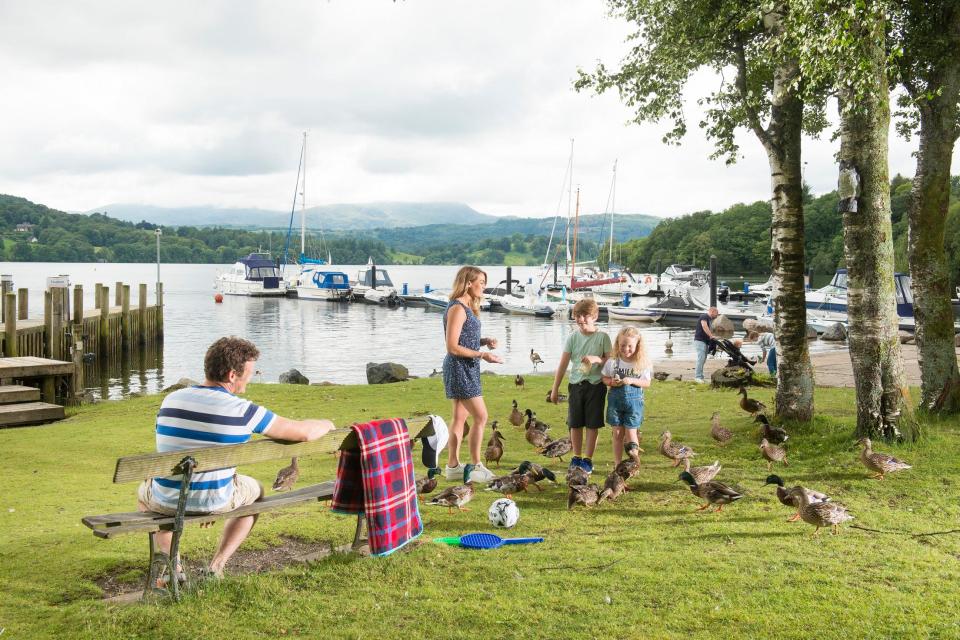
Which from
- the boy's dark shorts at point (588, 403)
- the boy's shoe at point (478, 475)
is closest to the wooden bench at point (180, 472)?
the boy's shoe at point (478, 475)

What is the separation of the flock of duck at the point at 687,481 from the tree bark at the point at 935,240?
7.64 feet

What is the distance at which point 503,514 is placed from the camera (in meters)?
6.55

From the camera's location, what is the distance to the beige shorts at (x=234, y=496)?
4.82 metres

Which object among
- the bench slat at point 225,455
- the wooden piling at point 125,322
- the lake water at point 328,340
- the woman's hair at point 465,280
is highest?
the woman's hair at point 465,280

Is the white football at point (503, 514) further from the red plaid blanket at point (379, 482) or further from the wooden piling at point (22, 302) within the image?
the wooden piling at point (22, 302)

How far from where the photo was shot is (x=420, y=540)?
6.07m

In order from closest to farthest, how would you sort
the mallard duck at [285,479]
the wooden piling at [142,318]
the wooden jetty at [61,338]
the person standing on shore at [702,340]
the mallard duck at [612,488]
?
the mallard duck at [612,488], the mallard duck at [285,479], the wooden jetty at [61,338], the person standing on shore at [702,340], the wooden piling at [142,318]

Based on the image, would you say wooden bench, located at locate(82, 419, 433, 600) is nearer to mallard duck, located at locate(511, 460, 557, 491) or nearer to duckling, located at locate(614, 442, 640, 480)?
mallard duck, located at locate(511, 460, 557, 491)

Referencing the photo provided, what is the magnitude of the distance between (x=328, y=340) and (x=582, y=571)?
4296 centimetres

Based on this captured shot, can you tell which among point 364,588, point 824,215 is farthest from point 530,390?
point 824,215

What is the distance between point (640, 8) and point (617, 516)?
9.05m

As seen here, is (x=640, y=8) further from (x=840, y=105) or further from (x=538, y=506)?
(x=538, y=506)

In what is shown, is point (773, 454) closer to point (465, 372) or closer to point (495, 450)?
point (495, 450)

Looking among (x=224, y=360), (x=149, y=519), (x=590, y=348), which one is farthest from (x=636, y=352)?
(x=149, y=519)
